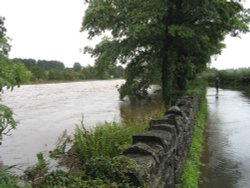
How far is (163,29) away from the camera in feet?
60.7

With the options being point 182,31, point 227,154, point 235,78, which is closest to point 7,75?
point 227,154

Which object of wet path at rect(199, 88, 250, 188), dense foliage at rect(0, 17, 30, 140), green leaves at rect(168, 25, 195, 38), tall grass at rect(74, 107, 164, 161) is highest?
green leaves at rect(168, 25, 195, 38)

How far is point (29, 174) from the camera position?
6.52 m

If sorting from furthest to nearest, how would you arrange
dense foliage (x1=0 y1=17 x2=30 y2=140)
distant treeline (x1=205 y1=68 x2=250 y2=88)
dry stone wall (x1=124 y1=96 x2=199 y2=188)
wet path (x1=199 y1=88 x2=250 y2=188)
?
distant treeline (x1=205 y1=68 x2=250 y2=88) < wet path (x1=199 y1=88 x2=250 y2=188) < dry stone wall (x1=124 y1=96 x2=199 y2=188) < dense foliage (x1=0 y1=17 x2=30 y2=140)

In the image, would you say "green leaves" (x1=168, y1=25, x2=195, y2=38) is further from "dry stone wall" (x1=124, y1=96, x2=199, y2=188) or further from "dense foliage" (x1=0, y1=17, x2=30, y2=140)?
"dense foliage" (x1=0, y1=17, x2=30, y2=140)

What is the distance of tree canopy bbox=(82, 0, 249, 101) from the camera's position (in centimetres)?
1783

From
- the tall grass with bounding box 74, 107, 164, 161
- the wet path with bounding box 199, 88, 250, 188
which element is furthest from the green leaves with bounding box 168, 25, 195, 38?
the tall grass with bounding box 74, 107, 164, 161

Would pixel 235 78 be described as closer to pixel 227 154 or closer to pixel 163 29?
pixel 163 29

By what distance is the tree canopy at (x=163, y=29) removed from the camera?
1783 centimetres

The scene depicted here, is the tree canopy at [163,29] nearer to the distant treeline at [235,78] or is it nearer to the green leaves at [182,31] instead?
the green leaves at [182,31]

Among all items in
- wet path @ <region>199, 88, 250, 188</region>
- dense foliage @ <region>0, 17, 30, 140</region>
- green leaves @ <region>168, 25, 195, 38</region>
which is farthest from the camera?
green leaves @ <region>168, 25, 195, 38</region>

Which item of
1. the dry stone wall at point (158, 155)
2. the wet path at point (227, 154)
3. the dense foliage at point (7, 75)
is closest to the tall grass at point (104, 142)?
the dry stone wall at point (158, 155)

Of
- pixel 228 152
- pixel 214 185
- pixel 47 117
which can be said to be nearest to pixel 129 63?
pixel 47 117

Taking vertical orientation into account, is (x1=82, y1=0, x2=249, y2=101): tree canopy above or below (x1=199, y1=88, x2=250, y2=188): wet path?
above
